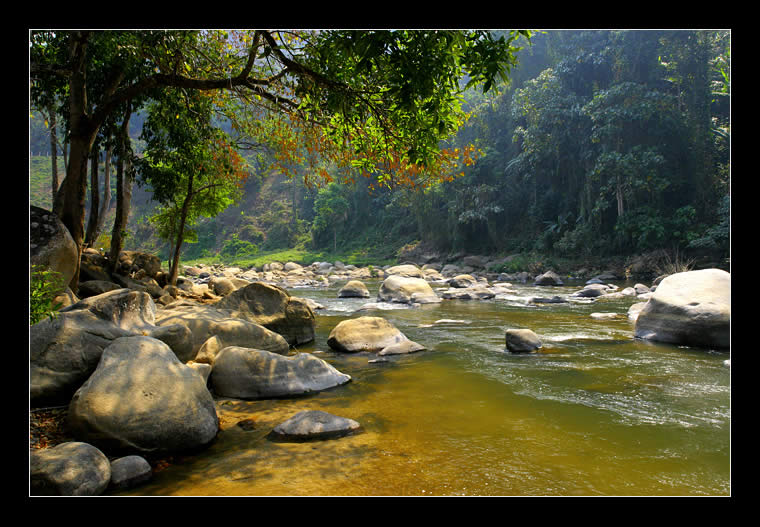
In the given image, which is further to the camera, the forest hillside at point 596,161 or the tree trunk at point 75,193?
the forest hillside at point 596,161

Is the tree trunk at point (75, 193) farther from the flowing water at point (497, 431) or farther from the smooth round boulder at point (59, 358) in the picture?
the flowing water at point (497, 431)

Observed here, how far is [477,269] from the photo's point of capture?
29094 mm

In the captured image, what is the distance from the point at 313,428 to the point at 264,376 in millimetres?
1383

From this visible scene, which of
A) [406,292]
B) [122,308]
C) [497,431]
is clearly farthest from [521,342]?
[406,292]

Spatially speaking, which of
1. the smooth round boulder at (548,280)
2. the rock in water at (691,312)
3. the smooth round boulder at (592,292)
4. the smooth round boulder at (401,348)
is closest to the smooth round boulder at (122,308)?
the smooth round boulder at (401,348)

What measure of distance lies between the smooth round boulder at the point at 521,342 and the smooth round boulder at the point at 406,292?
23.4 feet

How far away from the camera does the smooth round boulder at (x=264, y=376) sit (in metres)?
4.90

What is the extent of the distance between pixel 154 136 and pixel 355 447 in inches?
337

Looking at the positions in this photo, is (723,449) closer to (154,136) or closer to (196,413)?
(196,413)

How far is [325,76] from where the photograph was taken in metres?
4.89

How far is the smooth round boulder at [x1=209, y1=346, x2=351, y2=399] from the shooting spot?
4.90 m

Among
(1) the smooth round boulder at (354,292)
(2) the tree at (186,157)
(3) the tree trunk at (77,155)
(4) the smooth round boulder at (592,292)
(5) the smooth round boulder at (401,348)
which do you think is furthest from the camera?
(1) the smooth round boulder at (354,292)
